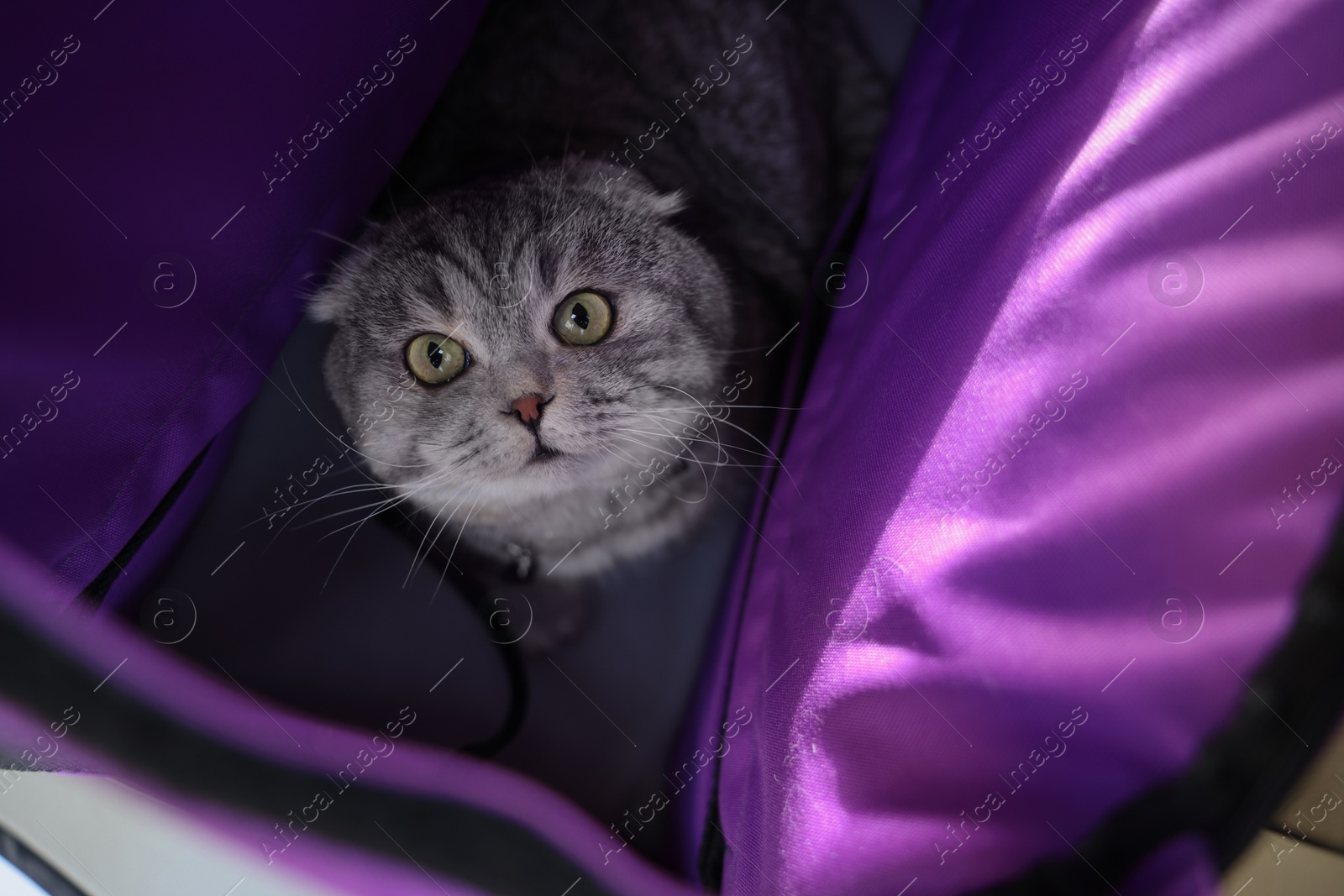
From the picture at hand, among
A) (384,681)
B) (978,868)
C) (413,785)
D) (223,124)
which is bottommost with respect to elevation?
(978,868)

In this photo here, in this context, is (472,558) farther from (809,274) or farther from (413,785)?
(809,274)

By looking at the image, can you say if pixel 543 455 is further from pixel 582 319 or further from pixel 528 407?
pixel 582 319

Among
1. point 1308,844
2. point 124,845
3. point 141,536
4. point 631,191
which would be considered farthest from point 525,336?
point 1308,844

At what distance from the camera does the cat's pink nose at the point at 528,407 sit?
30.5 inches

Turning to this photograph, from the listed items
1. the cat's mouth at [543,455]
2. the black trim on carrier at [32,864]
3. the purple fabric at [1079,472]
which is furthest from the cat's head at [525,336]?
the black trim on carrier at [32,864]

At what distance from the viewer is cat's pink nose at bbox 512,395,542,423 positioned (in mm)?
776

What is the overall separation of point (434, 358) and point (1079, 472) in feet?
2.32

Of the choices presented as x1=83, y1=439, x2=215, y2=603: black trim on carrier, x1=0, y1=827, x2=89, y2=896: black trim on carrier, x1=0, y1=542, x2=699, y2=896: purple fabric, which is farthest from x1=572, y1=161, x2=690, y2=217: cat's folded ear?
x1=0, y1=827, x2=89, y2=896: black trim on carrier

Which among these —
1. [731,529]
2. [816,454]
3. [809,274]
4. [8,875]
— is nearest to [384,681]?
[8,875]

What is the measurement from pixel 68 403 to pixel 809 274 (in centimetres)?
99

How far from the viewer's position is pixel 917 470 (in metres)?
0.64

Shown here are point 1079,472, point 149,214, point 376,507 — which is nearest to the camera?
point 1079,472

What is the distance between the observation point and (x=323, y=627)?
99 cm

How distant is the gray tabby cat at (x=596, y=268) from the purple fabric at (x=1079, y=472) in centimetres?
30
